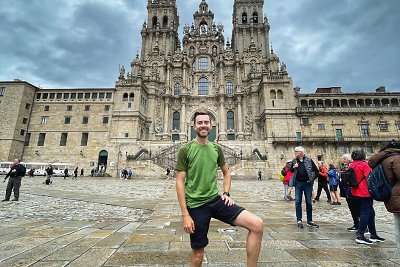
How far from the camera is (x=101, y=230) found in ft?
16.6

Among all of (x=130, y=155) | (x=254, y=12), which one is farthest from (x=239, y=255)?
(x=254, y=12)

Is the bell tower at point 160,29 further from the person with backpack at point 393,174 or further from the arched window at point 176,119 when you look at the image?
the person with backpack at point 393,174

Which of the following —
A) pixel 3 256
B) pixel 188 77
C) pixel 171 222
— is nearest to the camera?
pixel 3 256

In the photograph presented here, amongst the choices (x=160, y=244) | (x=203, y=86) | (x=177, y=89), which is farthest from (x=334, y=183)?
(x=177, y=89)

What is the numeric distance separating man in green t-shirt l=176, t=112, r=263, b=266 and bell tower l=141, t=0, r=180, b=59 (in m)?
47.3

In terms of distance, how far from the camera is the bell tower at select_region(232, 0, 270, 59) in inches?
1831

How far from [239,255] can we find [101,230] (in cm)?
322

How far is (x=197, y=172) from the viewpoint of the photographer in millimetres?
2451

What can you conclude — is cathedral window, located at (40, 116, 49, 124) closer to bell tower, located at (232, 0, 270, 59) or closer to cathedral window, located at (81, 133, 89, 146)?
Result: cathedral window, located at (81, 133, 89, 146)

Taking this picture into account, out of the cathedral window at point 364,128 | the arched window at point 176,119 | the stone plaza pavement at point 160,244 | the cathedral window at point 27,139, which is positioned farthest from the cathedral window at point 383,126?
the cathedral window at point 27,139

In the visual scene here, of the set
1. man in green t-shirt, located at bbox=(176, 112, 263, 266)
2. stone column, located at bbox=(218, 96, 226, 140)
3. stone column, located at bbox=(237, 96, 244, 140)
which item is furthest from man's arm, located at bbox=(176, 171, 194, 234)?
stone column, located at bbox=(218, 96, 226, 140)

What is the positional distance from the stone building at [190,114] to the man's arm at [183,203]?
26.6 meters

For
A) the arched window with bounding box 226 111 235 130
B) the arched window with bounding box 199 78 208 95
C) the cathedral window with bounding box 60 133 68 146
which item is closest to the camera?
the cathedral window with bounding box 60 133 68 146

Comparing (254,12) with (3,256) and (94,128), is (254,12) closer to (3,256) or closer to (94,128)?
(94,128)
